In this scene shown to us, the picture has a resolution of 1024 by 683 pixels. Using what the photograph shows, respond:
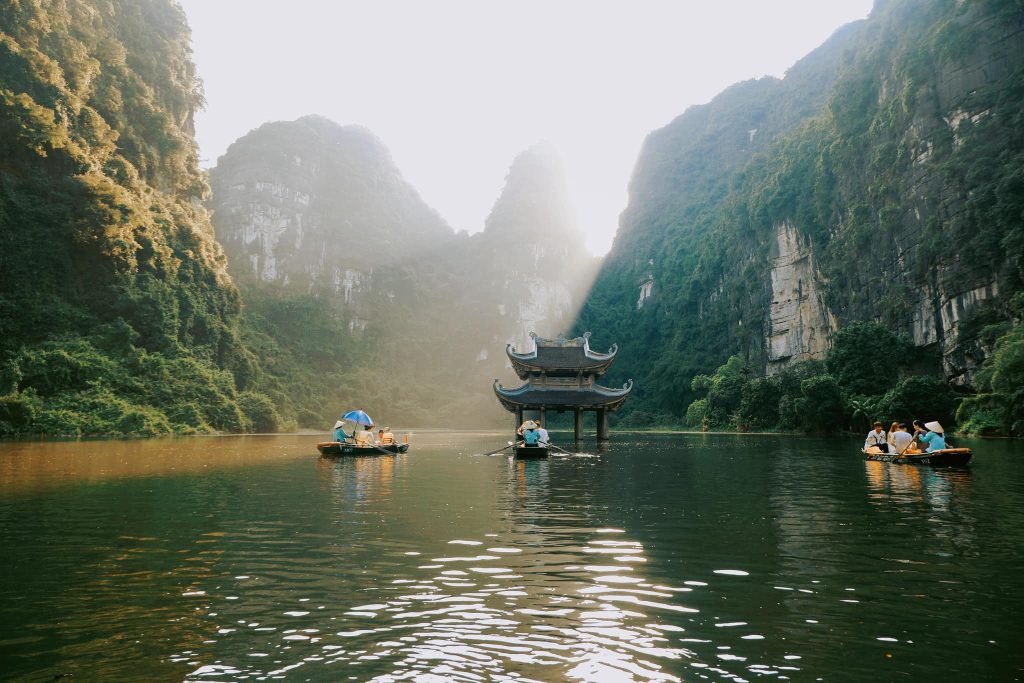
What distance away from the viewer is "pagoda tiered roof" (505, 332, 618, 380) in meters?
37.1

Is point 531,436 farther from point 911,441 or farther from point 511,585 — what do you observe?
point 511,585

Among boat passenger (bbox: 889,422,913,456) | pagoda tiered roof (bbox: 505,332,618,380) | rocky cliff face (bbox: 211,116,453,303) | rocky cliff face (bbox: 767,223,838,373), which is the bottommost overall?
boat passenger (bbox: 889,422,913,456)

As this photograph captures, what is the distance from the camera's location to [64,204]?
148 ft

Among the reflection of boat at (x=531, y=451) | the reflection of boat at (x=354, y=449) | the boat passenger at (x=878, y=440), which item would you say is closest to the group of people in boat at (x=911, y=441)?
the boat passenger at (x=878, y=440)

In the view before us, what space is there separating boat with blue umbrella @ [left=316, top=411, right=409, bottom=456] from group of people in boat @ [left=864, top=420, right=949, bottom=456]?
1684cm

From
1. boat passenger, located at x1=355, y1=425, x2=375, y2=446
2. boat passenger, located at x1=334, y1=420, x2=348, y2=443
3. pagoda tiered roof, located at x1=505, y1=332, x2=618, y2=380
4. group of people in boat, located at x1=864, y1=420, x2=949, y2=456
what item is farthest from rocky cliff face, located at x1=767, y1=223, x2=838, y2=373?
boat passenger, located at x1=334, y1=420, x2=348, y2=443

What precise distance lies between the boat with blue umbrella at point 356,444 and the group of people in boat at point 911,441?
16.8 meters

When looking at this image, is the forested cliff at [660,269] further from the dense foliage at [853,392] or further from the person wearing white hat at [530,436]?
the person wearing white hat at [530,436]

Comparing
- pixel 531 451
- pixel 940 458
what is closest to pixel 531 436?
pixel 531 451

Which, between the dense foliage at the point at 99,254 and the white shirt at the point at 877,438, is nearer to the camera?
the white shirt at the point at 877,438

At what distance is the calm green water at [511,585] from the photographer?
4418 mm

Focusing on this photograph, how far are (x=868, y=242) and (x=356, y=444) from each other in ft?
169

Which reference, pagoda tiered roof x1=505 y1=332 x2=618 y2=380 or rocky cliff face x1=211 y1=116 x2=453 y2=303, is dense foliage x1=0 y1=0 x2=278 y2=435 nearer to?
pagoda tiered roof x1=505 y1=332 x2=618 y2=380

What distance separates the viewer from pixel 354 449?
24.8 m
